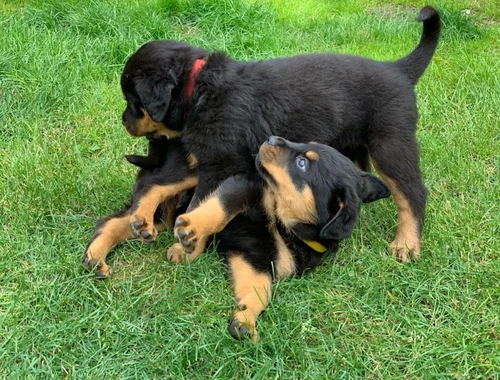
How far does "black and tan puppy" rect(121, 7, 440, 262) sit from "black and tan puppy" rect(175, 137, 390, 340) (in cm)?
18

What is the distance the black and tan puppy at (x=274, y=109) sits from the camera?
3314 millimetres

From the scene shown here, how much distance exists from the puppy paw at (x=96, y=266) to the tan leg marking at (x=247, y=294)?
2.25ft

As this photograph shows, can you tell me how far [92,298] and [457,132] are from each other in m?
3.07

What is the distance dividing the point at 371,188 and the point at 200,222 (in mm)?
996

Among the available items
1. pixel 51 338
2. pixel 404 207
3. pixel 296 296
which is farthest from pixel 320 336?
pixel 51 338

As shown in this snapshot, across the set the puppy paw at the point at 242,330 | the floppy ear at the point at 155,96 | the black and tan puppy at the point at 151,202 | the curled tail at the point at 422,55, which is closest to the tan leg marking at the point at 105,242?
the black and tan puppy at the point at 151,202

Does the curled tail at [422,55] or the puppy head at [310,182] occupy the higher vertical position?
the curled tail at [422,55]

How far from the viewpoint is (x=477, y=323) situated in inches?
114

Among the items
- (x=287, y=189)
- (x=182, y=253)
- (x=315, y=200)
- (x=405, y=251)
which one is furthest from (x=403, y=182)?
(x=182, y=253)

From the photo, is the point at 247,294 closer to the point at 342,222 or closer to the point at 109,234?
the point at 342,222

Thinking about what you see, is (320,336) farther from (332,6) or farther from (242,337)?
(332,6)

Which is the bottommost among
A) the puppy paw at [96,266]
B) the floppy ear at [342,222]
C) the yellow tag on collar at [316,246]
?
the puppy paw at [96,266]

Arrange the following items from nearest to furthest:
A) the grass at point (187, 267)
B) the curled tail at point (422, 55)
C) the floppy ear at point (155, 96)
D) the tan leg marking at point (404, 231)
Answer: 1. the grass at point (187, 267)
2. the floppy ear at point (155, 96)
3. the tan leg marking at point (404, 231)
4. the curled tail at point (422, 55)

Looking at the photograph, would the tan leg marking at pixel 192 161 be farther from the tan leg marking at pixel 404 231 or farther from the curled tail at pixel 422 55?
the curled tail at pixel 422 55
